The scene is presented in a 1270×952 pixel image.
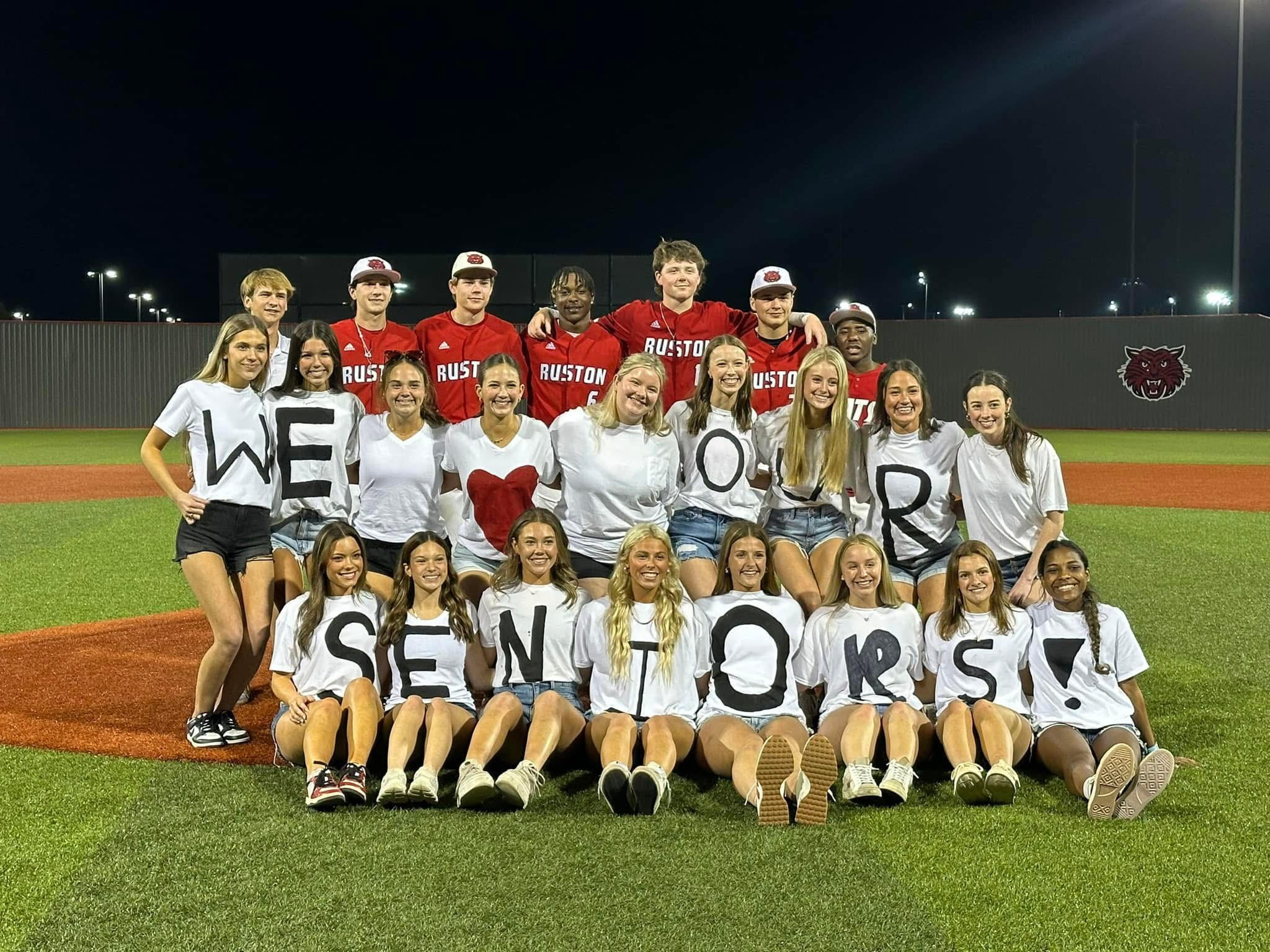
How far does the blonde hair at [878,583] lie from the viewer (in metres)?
4.67

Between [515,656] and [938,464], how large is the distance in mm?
2144

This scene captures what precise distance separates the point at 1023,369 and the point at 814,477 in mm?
26308

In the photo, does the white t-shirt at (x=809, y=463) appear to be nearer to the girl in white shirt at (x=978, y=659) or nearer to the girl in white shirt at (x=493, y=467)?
the girl in white shirt at (x=978, y=659)

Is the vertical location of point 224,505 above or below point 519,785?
above

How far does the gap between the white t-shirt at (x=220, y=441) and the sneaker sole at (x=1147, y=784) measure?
12.0 ft

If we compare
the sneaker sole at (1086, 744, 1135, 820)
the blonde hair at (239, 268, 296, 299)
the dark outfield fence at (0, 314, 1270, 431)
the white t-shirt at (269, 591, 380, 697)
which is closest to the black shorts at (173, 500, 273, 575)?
the white t-shirt at (269, 591, 380, 697)

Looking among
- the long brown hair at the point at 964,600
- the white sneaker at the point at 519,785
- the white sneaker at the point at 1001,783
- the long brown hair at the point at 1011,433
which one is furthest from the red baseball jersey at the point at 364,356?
the white sneaker at the point at 1001,783

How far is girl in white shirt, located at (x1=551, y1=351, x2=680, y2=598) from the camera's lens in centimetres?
508

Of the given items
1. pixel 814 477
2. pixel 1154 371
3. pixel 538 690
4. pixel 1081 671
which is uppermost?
pixel 1154 371

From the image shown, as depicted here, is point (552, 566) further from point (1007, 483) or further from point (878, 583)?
point (1007, 483)

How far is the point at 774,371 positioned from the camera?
20.0ft

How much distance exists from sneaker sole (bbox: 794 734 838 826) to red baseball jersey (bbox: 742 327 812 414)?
2.51 meters

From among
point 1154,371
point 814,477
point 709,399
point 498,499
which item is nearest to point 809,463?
point 814,477

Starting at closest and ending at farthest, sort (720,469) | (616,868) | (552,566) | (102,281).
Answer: (616,868) → (552,566) → (720,469) → (102,281)
